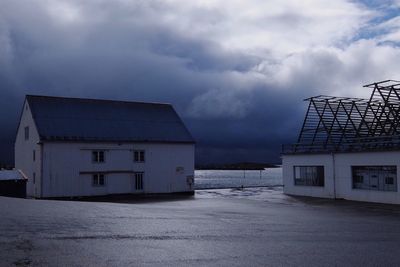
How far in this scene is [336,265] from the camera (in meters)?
10.1

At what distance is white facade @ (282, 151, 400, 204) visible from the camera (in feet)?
100.0

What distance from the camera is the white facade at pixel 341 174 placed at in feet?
100.0

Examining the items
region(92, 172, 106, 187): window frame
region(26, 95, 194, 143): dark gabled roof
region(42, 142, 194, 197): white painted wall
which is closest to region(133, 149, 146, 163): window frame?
region(42, 142, 194, 197): white painted wall

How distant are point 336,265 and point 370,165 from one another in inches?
924

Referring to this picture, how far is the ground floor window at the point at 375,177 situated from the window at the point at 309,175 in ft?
12.4

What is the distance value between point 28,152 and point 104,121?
7329mm

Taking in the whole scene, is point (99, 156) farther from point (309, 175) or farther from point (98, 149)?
point (309, 175)

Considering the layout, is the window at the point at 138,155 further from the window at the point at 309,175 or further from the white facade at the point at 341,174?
the window at the point at 309,175

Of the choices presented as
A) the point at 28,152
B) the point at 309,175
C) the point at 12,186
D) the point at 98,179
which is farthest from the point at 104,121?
the point at 309,175

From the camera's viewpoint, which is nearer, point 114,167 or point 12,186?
point 12,186

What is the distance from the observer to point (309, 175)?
3875 cm

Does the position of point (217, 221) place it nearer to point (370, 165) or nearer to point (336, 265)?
point (336, 265)

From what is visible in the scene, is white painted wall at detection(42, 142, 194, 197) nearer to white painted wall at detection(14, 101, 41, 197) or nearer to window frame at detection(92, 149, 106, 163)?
window frame at detection(92, 149, 106, 163)

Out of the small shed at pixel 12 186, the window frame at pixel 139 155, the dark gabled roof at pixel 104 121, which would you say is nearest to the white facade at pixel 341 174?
the dark gabled roof at pixel 104 121
